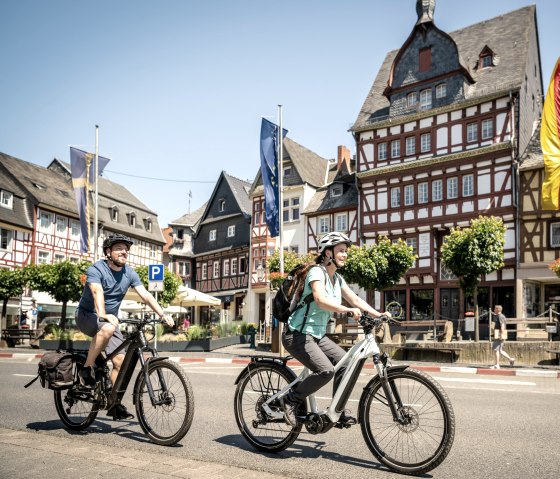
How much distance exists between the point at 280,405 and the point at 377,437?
0.88 m

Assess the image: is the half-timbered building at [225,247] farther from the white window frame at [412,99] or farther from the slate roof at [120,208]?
the white window frame at [412,99]

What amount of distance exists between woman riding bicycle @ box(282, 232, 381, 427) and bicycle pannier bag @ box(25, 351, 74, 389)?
2.28m

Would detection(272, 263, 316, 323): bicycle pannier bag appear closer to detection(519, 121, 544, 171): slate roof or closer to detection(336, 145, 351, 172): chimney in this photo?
detection(519, 121, 544, 171): slate roof

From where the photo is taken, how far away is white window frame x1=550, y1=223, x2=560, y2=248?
3091 centimetres

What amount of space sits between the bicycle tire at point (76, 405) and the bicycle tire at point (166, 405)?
2.02 ft

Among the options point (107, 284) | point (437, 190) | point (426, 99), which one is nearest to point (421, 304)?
point (437, 190)

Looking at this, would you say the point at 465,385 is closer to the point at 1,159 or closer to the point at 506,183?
the point at 506,183

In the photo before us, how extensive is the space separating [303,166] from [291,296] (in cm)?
3984

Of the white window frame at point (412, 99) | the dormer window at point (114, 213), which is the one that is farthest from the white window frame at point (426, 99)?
the dormer window at point (114, 213)

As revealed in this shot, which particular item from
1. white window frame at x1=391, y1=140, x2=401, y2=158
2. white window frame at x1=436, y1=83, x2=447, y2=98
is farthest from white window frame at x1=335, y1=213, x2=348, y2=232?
white window frame at x1=436, y1=83, x2=447, y2=98

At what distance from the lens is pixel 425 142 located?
116 ft

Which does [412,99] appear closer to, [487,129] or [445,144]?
[445,144]

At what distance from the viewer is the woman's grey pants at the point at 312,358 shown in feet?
16.4

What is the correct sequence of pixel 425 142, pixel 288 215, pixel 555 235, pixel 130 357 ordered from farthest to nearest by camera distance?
1. pixel 288 215
2. pixel 425 142
3. pixel 555 235
4. pixel 130 357
